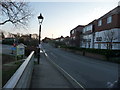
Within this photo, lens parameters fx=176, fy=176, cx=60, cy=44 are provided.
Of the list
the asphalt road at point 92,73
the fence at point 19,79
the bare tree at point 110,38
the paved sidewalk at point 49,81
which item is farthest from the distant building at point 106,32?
the fence at point 19,79

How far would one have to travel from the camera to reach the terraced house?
1427 inches

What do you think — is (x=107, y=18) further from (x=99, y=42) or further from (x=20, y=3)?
(x=20, y=3)

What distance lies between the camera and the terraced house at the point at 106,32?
3625cm

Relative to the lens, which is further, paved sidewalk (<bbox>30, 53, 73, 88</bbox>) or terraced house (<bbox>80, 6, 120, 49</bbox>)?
terraced house (<bbox>80, 6, 120, 49</bbox>)

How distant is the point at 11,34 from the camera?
18.9m

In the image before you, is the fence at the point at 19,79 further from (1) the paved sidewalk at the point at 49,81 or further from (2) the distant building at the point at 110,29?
(2) the distant building at the point at 110,29

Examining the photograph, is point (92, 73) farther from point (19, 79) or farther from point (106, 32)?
point (106, 32)

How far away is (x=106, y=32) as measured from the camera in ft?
128

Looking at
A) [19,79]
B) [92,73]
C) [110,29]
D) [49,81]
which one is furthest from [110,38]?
[19,79]

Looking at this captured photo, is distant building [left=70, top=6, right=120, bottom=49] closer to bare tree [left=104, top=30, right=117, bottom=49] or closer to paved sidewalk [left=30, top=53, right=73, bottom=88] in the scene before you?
bare tree [left=104, top=30, right=117, bottom=49]

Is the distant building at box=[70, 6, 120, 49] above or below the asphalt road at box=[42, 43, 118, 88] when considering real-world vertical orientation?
above

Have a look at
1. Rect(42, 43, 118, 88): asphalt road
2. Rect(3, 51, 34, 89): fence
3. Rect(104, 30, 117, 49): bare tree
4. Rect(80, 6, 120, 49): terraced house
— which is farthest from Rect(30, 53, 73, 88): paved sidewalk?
Rect(80, 6, 120, 49): terraced house

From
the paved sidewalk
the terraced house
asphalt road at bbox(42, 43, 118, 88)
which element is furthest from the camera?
the terraced house

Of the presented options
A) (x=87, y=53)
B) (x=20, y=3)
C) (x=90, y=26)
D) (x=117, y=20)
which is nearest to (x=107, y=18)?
(x=117, y=20)
